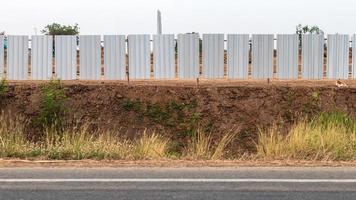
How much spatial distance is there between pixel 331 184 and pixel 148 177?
238cm

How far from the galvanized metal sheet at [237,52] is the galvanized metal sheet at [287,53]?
3.61ft

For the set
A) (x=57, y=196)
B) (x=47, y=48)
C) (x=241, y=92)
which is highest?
(x=47, y=48)

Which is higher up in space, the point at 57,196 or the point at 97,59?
the point at 97,59

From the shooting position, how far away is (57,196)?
7023mm

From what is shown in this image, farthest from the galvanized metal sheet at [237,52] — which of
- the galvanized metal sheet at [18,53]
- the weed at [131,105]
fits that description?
the galvanized metal sheet at [18,53]

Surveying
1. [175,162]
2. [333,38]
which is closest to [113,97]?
[333,38]

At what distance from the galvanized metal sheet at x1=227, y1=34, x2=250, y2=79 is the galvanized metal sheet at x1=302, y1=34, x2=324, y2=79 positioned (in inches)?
77.1

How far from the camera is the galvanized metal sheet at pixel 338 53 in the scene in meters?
21.2

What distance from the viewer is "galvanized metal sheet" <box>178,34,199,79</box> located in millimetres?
20859

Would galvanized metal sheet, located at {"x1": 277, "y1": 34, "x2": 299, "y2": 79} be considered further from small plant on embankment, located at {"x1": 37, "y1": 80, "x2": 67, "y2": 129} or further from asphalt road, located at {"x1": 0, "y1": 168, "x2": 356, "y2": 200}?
asphalt road, located at {"x1": 0, "y1": 168, "x2": 356, "y2": 200}

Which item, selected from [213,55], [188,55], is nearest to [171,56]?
[188,55]

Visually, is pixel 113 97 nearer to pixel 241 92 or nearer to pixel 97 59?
pixel 97 59

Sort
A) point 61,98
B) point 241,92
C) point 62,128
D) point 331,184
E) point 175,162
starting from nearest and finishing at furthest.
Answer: point 331,184, point 175,162, point 62,128, point 61,98, point 241,92

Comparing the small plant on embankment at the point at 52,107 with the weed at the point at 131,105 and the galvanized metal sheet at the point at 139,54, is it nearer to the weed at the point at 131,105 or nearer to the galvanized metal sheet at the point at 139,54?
the weed at the point at 131,105
